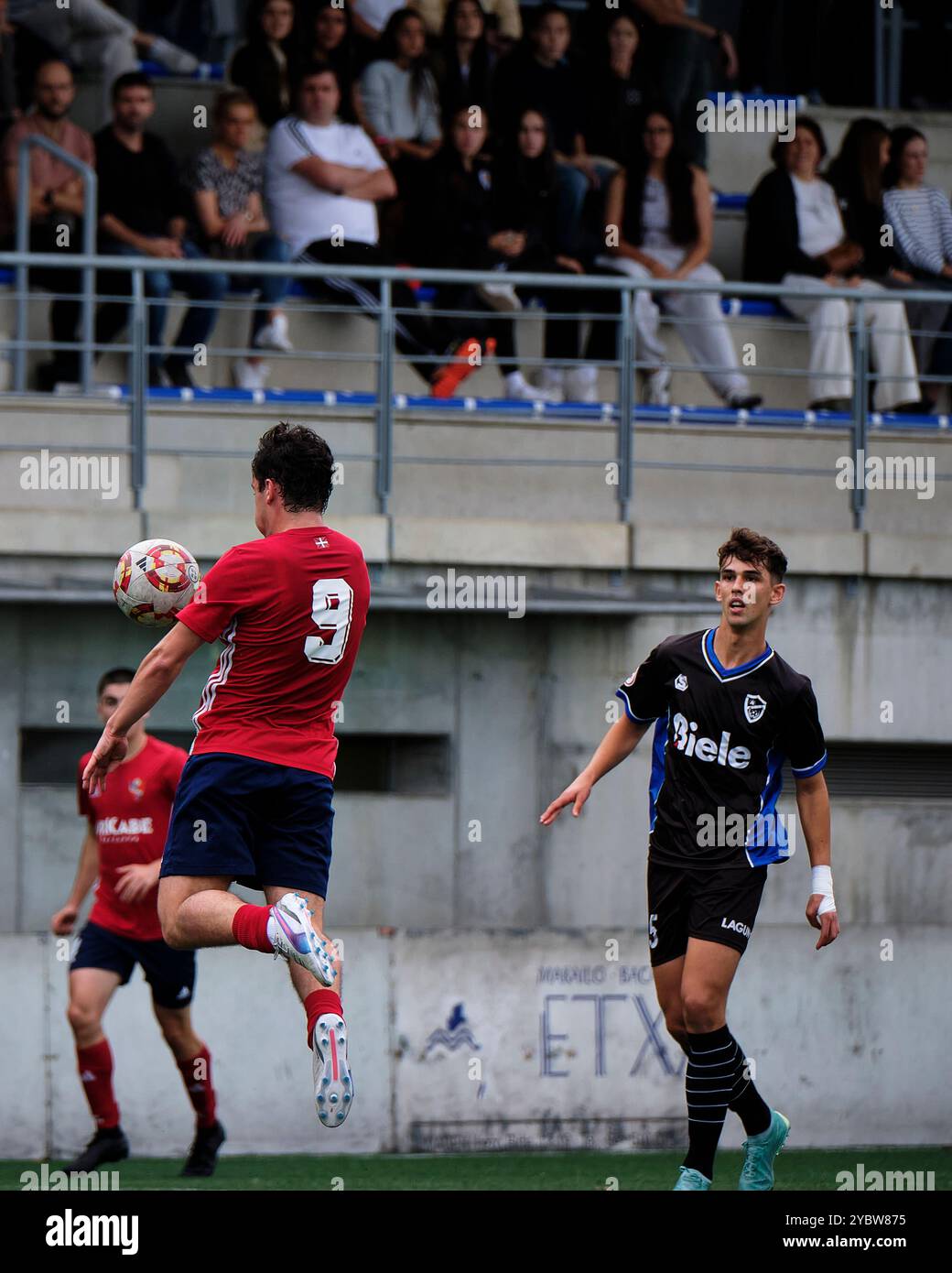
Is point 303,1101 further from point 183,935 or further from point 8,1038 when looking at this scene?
point 183,935

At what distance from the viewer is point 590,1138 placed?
1128cm

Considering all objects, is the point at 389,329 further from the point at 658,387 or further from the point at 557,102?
the point at 557,102

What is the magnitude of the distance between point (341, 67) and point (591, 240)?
83.3 inches

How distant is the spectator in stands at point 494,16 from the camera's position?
15555 mm

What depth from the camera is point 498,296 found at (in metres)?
13.8

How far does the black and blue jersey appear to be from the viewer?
7.95 meters

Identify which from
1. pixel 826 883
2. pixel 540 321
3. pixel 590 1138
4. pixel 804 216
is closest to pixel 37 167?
pixel 540 321

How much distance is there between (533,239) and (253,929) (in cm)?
839

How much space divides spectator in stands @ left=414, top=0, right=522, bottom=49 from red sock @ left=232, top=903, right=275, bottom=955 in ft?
32.8

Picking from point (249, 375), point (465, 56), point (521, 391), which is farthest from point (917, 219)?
point (249, 375)

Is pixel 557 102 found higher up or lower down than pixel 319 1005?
higher up

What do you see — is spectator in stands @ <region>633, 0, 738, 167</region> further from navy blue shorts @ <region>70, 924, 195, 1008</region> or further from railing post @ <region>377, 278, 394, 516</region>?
navy blue shorts @ <region>70, 924, 195, 1008</region>

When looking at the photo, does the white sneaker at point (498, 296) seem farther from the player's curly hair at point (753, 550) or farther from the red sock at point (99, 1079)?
the player's curly hair at point (753, 550)

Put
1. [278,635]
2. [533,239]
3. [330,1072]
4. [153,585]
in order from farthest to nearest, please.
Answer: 1. [533,239]
2. [153,585]
3. [278,635]
4. [330,1072]
